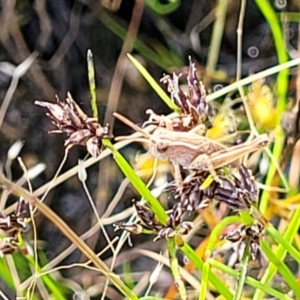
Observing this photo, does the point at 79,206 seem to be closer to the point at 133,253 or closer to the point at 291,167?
the point at 133,253

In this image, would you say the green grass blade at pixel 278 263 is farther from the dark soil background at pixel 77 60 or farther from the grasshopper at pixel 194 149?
the dark soil background at pixel 77 60

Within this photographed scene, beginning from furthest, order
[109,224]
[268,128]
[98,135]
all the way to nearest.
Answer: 1. [109,224]
2. [268,128]
3. [98,135]

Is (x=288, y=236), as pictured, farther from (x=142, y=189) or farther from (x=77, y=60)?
(x=77, y=60)

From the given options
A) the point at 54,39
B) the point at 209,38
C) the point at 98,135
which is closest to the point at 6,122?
the point at 54,39

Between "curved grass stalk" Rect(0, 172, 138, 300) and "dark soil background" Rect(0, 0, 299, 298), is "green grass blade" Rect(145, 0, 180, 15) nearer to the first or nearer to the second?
"dark soil background" Rect(0, 0, 299, 298)

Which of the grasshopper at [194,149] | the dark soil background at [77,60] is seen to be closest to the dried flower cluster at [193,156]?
the grasshopper at [194,149]

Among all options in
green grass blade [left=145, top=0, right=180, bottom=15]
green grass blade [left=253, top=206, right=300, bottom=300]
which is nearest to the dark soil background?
green grass blade [left=145, top=0, right=180, bottom=15]

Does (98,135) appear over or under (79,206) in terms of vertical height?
over
